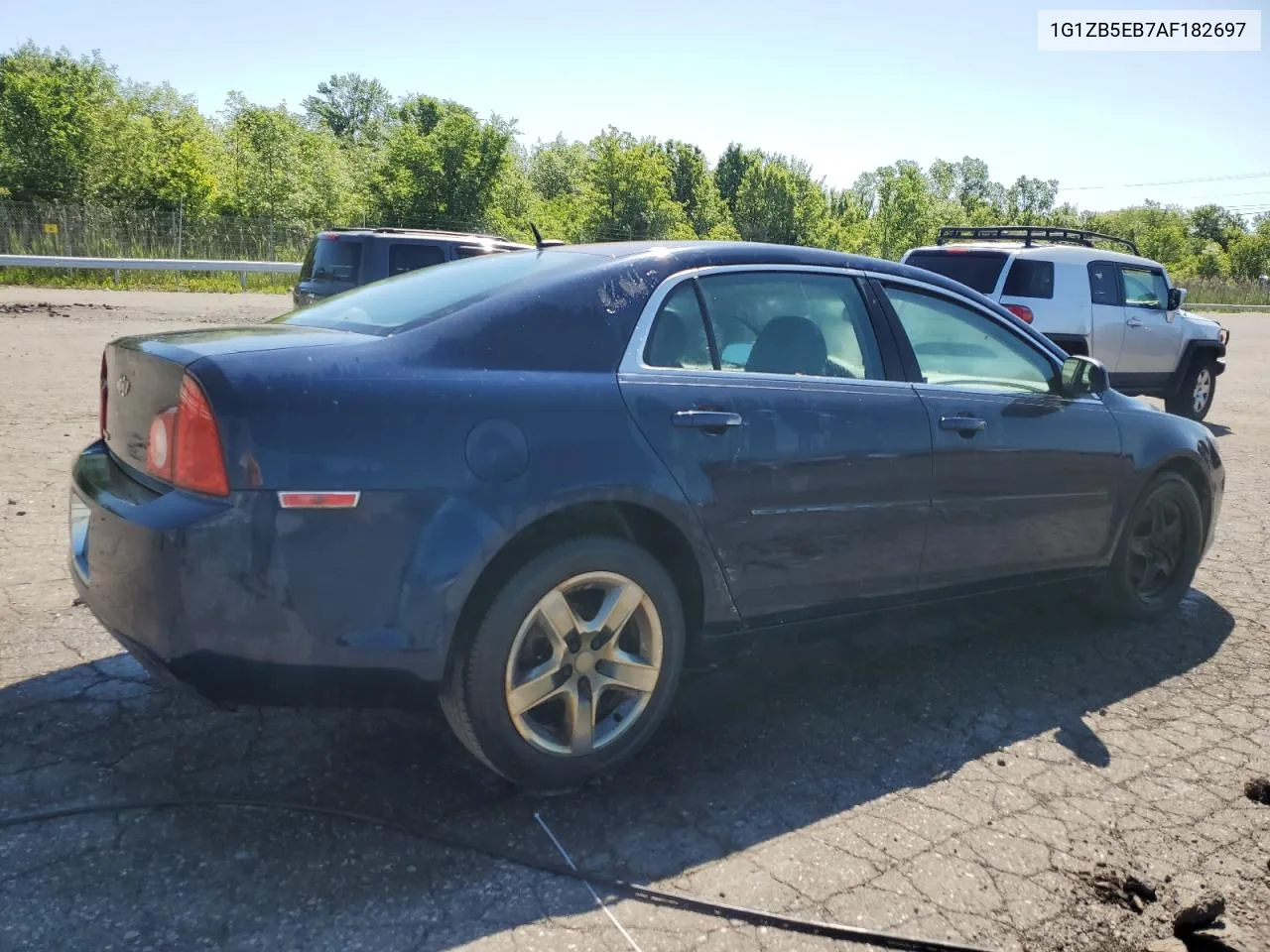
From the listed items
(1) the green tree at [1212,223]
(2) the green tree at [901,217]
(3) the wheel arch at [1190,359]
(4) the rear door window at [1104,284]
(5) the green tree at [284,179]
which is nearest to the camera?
(4) the rear door window at [1104,284]

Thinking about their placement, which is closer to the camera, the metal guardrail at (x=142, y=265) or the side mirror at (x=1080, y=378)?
the side mirror at (x=1080, y=378)

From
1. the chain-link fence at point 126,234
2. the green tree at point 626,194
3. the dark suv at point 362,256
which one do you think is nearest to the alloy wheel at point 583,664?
the dark suv at point 362,256

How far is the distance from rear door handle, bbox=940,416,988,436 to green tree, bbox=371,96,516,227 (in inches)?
1576

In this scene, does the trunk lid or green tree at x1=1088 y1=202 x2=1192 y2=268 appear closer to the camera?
the trunk lid

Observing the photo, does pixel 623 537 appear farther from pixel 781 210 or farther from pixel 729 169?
pixel 729 169

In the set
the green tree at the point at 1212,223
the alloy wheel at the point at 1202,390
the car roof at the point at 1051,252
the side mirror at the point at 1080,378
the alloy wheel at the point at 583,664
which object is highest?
the green tree at the point at 1212,223

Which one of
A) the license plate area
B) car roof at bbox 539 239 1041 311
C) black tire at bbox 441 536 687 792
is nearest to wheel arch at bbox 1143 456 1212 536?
car roof at bbox 539 239 1041 311

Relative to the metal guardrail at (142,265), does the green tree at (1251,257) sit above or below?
above

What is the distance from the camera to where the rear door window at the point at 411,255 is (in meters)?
11.5

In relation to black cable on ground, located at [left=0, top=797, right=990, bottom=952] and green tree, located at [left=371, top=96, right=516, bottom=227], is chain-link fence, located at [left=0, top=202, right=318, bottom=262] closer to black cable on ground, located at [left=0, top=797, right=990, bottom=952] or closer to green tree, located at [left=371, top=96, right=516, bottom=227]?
green tree, located at [left=371, top=96, right=516, bottom=227]

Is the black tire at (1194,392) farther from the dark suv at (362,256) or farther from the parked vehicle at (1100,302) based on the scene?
the dark suv at (362,256)

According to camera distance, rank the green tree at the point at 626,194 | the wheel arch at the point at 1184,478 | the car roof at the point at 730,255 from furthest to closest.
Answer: the green tree at the point at 626,194
the wheel arch at the point at 1184,478
the car roof at the point at 730,255

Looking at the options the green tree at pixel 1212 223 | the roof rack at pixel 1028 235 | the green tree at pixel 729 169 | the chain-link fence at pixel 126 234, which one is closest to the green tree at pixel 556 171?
the green tree at pixel 729 169

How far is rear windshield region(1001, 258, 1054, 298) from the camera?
10.6 metres
